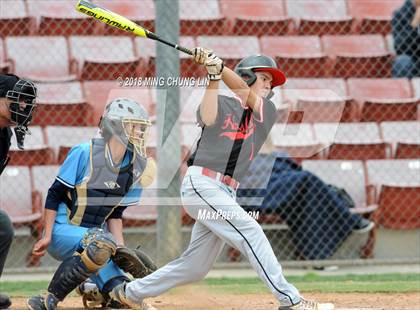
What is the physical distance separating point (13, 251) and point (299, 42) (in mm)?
3998

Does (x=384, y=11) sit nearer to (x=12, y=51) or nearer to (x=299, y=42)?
(x=299, y=42)

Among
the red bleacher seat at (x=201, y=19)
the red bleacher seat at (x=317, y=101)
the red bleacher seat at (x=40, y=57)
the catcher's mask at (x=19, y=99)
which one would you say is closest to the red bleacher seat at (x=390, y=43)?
the red bleacher seat at (x=317, y=101)

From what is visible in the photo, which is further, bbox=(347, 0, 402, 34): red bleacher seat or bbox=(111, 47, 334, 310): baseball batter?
bbox=(347, 0, 402, 34): red bleacher seat

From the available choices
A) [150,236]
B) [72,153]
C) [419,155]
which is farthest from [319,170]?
[72,153]

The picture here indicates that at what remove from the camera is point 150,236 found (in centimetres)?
804

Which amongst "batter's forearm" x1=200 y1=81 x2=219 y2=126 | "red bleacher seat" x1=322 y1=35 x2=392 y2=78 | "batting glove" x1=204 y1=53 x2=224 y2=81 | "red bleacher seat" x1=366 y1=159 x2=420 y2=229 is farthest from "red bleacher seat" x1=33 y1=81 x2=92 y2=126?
"batting glove" x1=204 y1=53 x2=224 y2=81

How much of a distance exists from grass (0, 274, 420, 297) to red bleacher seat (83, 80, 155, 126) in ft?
6.12

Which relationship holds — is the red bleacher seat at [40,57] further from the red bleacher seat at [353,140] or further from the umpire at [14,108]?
the umpire at [14,108]

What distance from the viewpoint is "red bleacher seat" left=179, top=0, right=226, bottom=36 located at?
9930 mm

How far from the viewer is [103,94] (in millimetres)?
8828

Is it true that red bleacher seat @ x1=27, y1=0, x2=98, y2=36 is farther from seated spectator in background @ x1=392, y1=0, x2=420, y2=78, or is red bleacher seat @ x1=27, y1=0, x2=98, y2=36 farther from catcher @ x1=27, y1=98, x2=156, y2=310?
catcher @ x1=27, y1=98, x2=156, y2=310

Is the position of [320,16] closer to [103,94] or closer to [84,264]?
[103,94]

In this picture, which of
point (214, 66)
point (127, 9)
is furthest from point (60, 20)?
point (214, 66)

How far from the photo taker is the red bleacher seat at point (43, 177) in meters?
7.89
